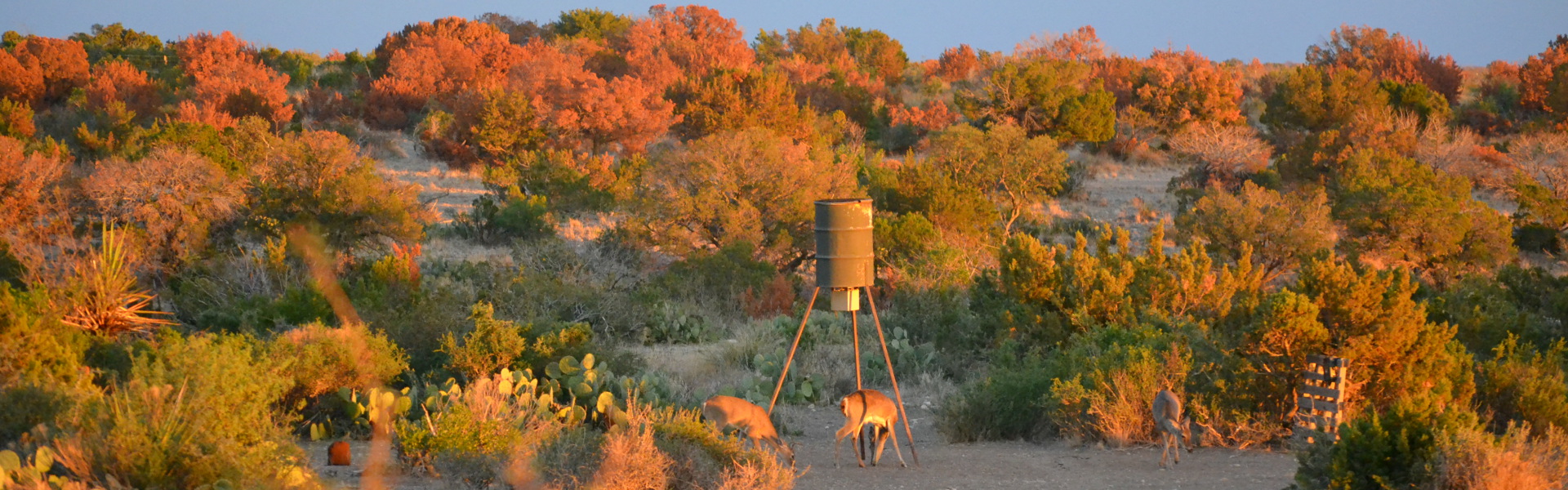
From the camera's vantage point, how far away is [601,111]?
72.5 ft

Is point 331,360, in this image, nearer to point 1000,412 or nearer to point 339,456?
point 339,456

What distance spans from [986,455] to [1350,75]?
73.4 ft

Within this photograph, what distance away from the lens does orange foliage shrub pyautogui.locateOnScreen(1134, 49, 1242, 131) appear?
2647 cm

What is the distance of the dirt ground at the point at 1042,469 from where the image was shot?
6500mm

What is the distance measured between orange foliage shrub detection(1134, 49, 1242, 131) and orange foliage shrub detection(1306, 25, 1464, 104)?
4.16 meters

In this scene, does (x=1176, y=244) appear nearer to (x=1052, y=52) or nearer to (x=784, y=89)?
(x=784, y=89)

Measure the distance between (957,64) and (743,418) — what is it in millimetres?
34374

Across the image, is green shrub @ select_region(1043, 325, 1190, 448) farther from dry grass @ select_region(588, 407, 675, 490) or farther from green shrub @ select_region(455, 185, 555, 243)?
green shrub @ select_region(455, 185, 555, 243)

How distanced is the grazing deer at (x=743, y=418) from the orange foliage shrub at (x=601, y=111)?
52.4 ft

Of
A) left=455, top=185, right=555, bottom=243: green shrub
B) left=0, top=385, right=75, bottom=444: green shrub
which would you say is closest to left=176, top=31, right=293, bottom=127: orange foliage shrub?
left=455, top=185, right=555, bottom=243: green shrub

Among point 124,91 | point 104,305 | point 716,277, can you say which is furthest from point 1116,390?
point 124,91

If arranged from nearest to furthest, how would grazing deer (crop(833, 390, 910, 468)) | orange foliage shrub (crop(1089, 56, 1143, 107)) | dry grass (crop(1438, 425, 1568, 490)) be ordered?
1. dry grass (crop(1438, 425, 1568, 490))
2. grazing deer (crop(833, 390, 910, 468))
3. orange foliage shrub (crop(1089, 56, 1143, 107))

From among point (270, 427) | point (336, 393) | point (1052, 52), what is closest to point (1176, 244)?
point (336, 393)

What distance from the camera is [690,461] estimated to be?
596 centimetres
